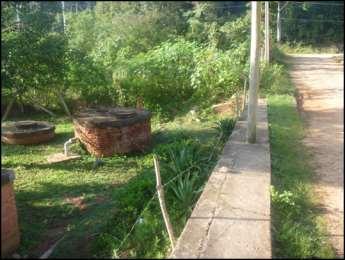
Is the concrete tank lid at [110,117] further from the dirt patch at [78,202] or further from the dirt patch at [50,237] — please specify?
the dirt patch at [50,237]

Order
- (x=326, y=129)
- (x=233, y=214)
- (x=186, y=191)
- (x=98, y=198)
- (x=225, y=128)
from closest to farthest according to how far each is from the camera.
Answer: (x=233, y=214) < (x=186, y=191) < (x=98, y=198) < (x=225, y=128) < (x=326, y=129)

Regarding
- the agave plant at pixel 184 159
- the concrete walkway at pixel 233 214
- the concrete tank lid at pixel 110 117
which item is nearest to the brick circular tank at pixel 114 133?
the concrete tank lid at pixel 110 117

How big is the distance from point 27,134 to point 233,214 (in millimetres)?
6819

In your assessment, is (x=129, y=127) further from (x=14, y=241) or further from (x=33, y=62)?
(x=14, y=241)

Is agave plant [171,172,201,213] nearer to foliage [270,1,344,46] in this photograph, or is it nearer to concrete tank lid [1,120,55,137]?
concrete tank lid [1,120,55,137]

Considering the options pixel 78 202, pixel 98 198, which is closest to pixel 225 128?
pixel 98 198

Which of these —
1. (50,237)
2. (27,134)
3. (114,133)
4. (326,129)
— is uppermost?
(114,133)

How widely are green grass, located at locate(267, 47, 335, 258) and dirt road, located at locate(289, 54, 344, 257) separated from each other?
140mm

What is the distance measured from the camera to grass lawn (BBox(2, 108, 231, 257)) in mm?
4945

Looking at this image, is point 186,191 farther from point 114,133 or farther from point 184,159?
point 114,133

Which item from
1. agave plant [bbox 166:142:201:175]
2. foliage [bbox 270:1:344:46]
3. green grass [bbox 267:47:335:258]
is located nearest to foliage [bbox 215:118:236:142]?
green grass [bbox 267:47:335:258]

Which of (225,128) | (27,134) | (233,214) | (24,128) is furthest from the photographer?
(24,128)

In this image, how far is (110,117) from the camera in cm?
962


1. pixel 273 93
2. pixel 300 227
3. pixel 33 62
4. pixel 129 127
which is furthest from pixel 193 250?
pixel 273 93
